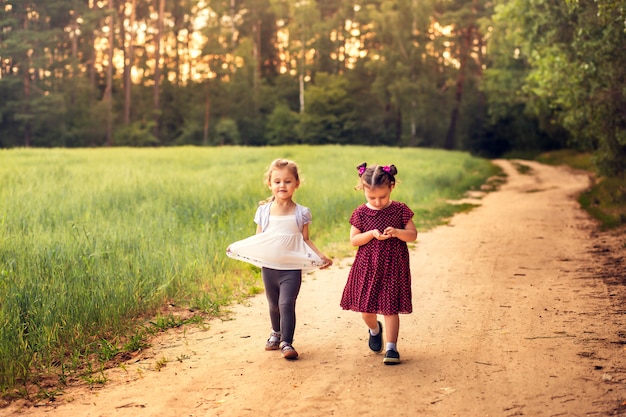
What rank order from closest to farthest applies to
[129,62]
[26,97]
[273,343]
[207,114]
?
[273,343] < [26,97] < [129,62] < [207,114]

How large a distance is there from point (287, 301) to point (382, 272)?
77 centimetres

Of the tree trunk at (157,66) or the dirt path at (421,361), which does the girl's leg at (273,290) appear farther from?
the tree trunk at (157,66)

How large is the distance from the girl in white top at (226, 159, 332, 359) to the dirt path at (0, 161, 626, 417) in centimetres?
43

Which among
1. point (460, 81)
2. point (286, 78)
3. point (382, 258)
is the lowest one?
point (382, 258)

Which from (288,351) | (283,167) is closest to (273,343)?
(288,351)

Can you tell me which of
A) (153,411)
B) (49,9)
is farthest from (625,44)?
(49,9)

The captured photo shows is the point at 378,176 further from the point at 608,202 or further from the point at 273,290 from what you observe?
the point at 608,202

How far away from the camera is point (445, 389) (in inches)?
189

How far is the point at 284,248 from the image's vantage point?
5.60 meters

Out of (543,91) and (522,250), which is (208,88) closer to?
(543,91)

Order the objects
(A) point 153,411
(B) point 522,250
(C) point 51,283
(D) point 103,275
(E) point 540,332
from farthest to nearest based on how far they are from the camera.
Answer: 1. (B) point 522,250
2. (D) point 103,275
3. (C) point 51,283
4. (E) point 540,332
5. (A) point 153,411

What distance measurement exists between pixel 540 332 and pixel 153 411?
3.45m

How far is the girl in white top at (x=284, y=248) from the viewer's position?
557cm

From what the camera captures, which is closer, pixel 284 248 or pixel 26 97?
pixel 284 248
